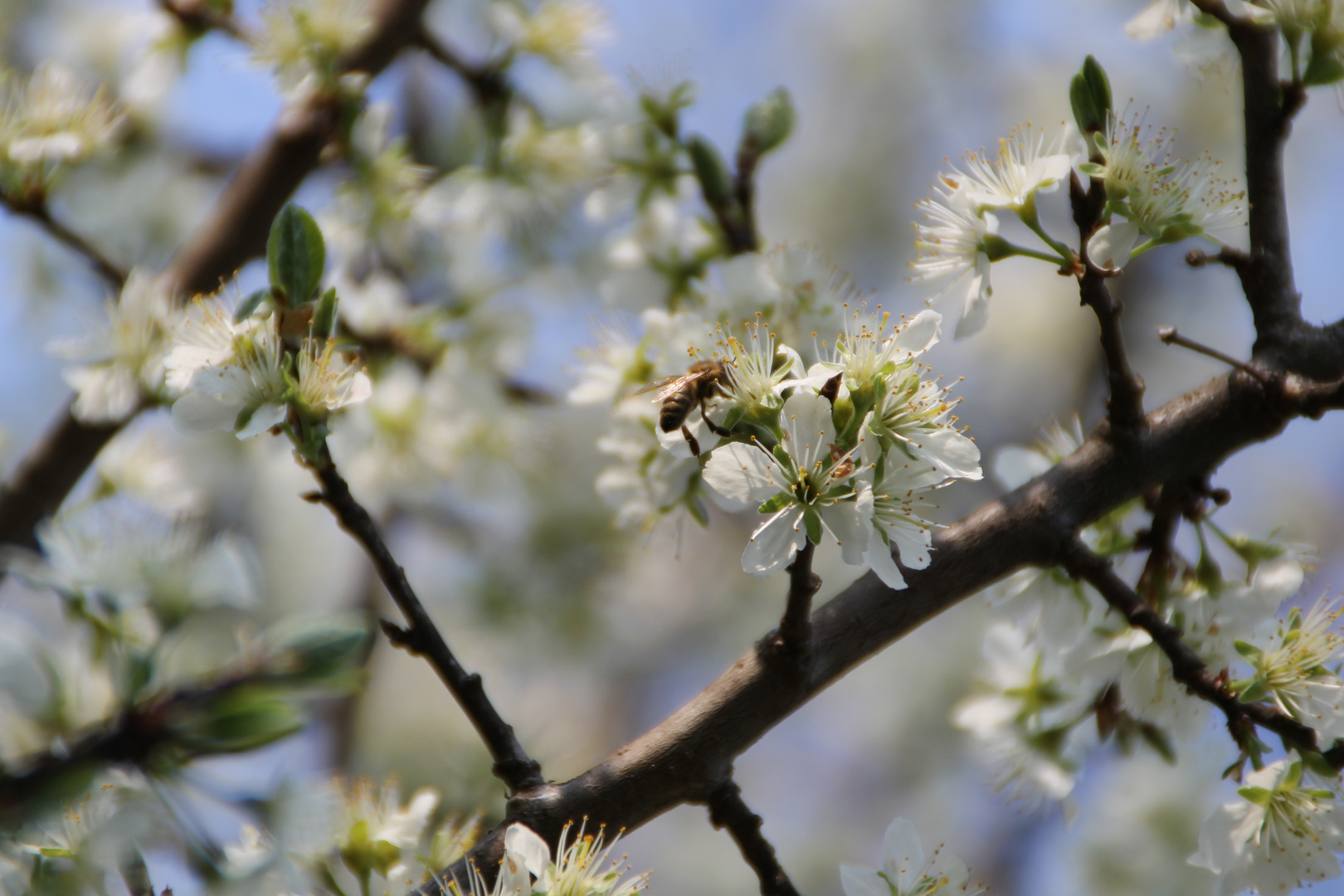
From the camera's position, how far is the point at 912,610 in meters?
1.17

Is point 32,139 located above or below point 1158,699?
above

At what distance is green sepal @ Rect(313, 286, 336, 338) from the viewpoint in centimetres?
112

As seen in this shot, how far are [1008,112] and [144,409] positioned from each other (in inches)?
183

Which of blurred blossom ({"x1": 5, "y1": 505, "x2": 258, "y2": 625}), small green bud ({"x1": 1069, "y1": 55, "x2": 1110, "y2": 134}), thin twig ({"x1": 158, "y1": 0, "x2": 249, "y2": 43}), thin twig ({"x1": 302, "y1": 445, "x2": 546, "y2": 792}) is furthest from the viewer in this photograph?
thin twig ({"x1": 158, "y1": 0, "x2": 249, "y2": 43})

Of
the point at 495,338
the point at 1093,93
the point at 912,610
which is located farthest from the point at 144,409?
the point at 1093,93

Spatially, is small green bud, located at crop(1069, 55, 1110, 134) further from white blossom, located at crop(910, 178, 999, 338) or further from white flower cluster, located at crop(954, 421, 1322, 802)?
white flower cluster, located at crop(954, 421, 1322, 802)

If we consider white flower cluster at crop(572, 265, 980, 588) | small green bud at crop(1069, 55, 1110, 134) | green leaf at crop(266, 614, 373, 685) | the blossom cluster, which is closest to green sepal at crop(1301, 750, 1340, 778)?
the blossom cluster

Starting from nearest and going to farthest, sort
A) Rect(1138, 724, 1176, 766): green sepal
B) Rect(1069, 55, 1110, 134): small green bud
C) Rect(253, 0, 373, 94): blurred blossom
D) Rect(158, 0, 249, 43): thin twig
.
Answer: Rect(1069, 55, 1110, 134): small green bud → Rect(1138, 724, 1176, 766): green sepal → Rect(253, 0, 373, 94): blurred blossom → Rect(158, 0, 249, 43): thin twig

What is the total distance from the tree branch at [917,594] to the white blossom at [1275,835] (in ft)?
1.20

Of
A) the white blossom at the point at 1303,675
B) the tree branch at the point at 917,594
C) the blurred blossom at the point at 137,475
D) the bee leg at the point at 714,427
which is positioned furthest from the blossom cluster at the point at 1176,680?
the blurred blossom at the point at 137,475

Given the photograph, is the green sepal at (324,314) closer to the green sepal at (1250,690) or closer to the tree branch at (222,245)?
the tree branch at (222,245)

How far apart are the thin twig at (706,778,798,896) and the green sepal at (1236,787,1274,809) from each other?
543mm

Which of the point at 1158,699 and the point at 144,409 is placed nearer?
the point at 1158,699

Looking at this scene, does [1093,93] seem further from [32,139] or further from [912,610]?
[32,139]
